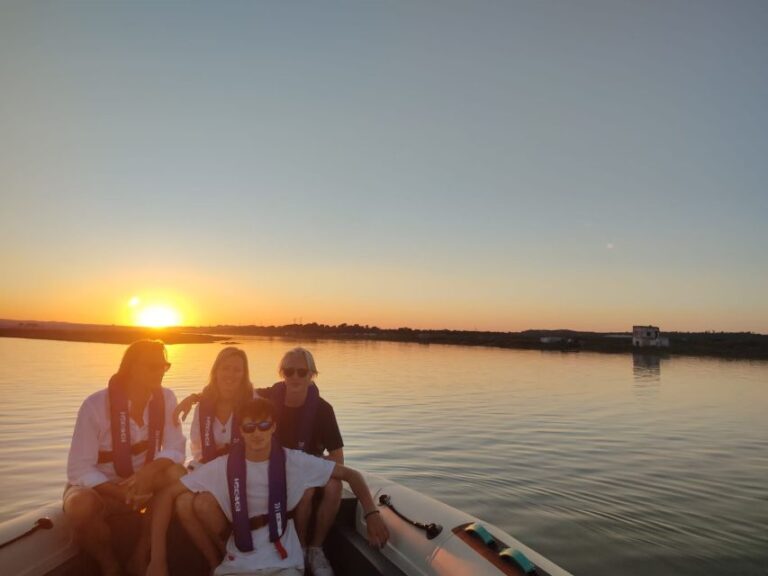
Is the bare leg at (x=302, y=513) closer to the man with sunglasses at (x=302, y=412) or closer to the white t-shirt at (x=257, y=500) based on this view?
the white t-shirt at (x=257, y=500)

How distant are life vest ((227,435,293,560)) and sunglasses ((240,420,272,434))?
0.65 ft

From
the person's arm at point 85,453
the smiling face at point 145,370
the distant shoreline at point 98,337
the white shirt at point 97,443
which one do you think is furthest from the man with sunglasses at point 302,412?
the distant shoreline at point 98,337

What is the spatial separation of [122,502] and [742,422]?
1772cm

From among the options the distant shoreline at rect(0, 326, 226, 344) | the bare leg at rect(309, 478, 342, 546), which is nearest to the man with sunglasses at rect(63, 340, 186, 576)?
the bare leg at rect(309, 478, 342, 546)

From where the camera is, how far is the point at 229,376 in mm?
4152

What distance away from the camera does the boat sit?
10.9 ft

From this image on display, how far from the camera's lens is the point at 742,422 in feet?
53.3

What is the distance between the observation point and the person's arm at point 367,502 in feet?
12.1

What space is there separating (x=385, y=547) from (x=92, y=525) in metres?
1.95

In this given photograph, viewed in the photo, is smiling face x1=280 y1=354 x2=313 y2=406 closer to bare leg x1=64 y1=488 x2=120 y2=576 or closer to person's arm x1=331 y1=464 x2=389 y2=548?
person's arm x1=331 y1=464 x2=389 y2=548

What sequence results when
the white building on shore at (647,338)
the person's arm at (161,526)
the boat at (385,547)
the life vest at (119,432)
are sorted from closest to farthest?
the person's arm at (161,526) < the boat at (385,547) < the life vest at (119,432) < the white building on shore at (647,338)

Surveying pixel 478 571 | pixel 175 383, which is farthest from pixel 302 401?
pixel 175 383

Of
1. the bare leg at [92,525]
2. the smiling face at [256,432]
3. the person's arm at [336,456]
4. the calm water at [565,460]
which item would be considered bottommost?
the calm water at [565,460]

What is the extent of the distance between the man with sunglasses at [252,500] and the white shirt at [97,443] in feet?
2.11
